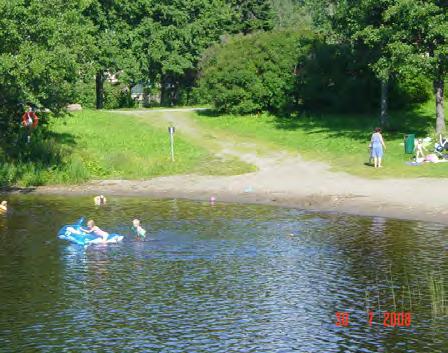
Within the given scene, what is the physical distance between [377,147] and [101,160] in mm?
16009

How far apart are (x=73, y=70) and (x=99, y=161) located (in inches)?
311

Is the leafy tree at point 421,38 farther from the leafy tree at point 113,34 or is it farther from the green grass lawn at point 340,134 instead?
the leafy tree at point 113,34

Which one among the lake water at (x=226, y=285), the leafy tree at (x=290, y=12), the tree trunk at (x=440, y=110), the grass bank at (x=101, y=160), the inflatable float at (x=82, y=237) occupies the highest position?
the leafy tree at (x=290, y=12)

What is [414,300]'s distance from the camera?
20.7 metres

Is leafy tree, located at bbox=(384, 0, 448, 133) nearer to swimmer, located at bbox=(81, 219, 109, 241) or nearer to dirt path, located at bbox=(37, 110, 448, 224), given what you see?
dirt path, located at bbox=(37, 110, 448, 224)

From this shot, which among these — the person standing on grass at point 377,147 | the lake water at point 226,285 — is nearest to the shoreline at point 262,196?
the lake water at point 226,285

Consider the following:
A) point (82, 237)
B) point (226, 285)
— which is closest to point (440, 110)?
point (82, 237)

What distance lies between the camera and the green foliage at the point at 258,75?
6266 centimetres

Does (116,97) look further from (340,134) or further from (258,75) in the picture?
(340,134)

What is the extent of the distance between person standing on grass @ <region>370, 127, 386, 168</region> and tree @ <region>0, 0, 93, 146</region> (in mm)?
15490

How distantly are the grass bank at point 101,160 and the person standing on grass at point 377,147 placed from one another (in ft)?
24.0

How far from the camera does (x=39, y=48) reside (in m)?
37.5

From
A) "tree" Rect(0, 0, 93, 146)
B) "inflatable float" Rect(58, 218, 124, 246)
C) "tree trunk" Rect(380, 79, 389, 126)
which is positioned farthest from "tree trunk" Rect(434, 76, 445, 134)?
"inflatable float" Rect(58, 218, 124, 246)

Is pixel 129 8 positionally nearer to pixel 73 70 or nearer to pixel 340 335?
pixel 73 70
